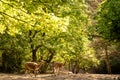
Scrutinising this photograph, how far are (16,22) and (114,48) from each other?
50.3 metres

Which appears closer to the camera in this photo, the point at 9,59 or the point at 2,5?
the point at 2,5

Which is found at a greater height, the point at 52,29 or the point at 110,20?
the point at 110,20

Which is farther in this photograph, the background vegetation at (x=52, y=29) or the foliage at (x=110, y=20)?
the foliage at (x=110, y=20)

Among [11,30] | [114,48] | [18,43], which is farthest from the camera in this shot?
[114,48]

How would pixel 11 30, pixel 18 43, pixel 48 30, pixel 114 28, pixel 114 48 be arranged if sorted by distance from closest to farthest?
1. pixel 48 30
2. pixel 11 30
3. pixel 114 28
4. pixel 18 43
5. pixel 114 48

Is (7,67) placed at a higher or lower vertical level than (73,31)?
lower

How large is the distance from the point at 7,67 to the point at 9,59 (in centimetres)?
128

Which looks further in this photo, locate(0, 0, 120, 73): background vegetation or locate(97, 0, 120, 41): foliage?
locate(97, 0, 120, 41): foliage

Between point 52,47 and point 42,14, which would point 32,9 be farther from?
point 52,47

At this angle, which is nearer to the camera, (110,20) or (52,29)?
(52,29)

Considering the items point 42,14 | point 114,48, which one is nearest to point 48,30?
point 42,14

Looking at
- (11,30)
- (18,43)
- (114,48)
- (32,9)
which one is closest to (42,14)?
(32,9)

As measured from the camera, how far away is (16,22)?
13.5m

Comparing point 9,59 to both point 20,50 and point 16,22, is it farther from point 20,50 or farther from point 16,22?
point 16,22
